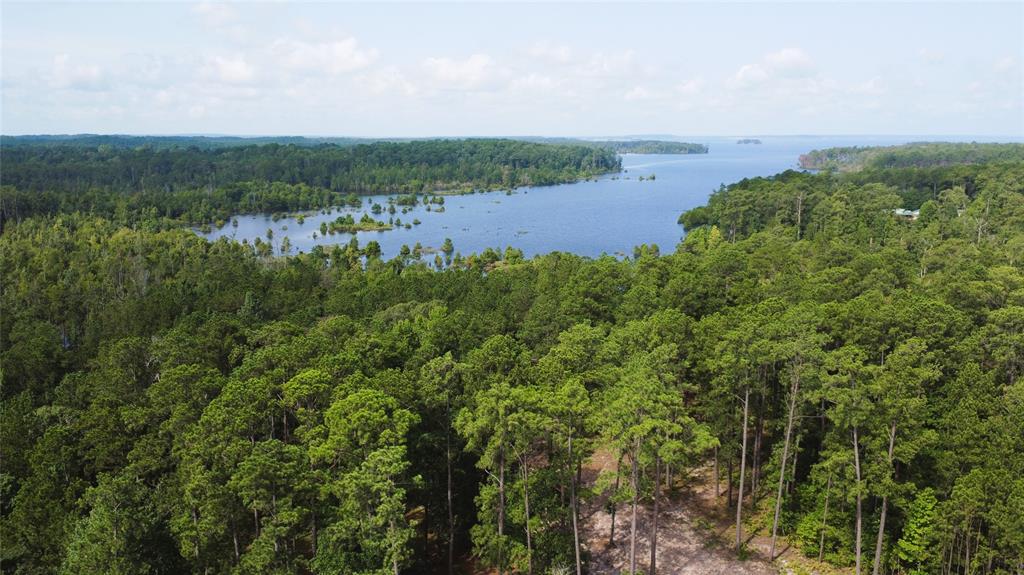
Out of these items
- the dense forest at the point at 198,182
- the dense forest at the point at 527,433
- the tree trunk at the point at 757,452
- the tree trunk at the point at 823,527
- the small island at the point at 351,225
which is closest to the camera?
the dense forest at the point at 527,433

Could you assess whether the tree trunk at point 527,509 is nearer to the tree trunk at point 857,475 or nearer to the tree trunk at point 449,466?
the tree trunk at point 449,466

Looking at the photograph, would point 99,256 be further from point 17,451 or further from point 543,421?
point 543,421

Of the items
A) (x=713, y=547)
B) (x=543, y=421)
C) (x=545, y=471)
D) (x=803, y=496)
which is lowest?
(x=713, y=547)

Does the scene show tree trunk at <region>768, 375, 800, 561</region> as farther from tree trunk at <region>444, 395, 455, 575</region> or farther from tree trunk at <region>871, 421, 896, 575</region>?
tree trunk at <region>444, 395, 455, 575</region>

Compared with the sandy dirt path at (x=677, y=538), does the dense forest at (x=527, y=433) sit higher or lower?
higher

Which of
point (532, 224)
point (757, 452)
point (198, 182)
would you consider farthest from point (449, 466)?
point (198, 182)

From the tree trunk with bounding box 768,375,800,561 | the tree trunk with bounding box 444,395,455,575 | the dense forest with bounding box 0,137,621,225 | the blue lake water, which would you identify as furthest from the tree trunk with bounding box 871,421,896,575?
the dense forest with bounding box 0,137,621,225

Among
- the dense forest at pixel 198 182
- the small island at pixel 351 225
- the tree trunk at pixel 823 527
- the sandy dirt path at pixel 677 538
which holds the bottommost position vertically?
the sandy dirt path at pixel 677 538

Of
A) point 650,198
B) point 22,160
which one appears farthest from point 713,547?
point 22,160

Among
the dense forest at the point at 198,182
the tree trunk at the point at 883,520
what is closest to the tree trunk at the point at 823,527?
the tree trunk at the point at 883,520
